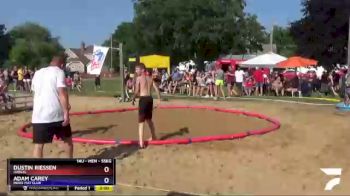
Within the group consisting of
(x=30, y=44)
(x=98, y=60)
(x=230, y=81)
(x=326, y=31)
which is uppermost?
(x=30, y=44)

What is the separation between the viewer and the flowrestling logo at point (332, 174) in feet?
28.1

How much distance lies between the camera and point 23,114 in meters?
17.9

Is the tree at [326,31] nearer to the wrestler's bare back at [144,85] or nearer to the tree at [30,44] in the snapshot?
the wrestler's bare back at [144,85]

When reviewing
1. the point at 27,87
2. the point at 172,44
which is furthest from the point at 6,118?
the point at 172,44

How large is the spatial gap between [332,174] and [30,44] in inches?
4718

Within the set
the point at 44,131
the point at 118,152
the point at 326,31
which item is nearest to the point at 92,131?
the point at 118,152

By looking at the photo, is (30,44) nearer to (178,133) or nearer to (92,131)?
(92,131)

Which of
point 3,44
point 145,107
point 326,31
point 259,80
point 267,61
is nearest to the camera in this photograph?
point 145,107

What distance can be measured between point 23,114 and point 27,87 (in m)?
17.0

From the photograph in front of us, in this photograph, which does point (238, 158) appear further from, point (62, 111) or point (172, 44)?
point (172, 44)

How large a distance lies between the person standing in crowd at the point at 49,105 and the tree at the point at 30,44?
7884 centimetres

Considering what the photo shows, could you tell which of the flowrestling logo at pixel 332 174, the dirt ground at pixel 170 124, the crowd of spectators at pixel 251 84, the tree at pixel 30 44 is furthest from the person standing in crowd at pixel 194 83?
the tree at pixel 30 44
